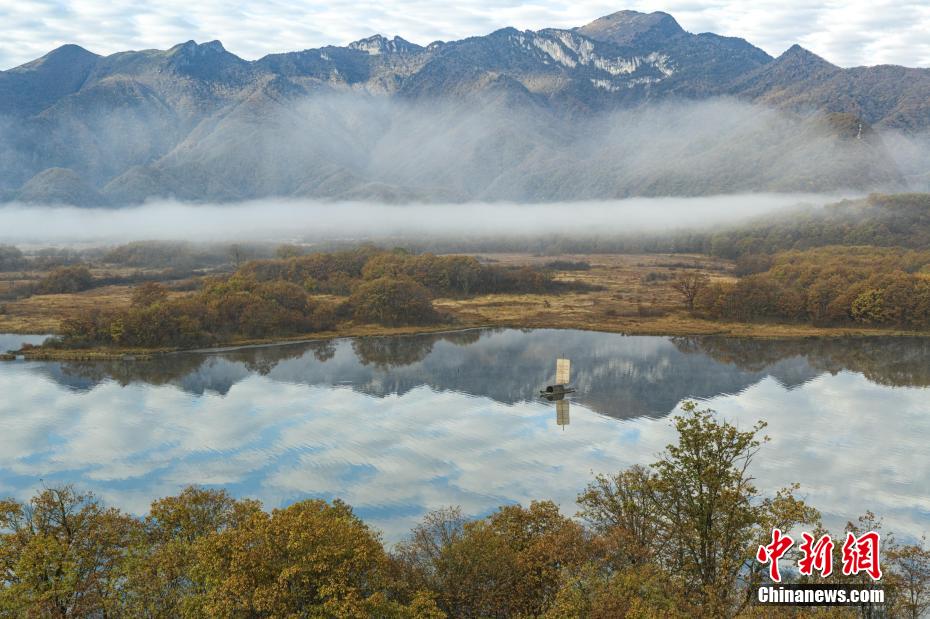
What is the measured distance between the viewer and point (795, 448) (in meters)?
57.2

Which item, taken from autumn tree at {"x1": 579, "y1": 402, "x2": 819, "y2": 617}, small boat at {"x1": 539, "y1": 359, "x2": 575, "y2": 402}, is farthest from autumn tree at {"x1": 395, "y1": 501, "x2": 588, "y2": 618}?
small boat at {"x1": 539, "y1": 359, "x2": 575, "y2": 402}

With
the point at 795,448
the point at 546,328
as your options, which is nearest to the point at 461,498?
the point at 795,448

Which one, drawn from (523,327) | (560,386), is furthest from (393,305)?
(560,386)

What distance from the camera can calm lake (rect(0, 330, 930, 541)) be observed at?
49781 mm

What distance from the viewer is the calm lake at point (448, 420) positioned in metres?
49.8

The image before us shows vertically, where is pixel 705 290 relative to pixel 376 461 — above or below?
above

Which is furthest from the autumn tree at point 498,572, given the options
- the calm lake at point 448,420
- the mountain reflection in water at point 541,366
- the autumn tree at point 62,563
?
the mountain reflection in water at point 541,366

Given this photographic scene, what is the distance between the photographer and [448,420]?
65375mm

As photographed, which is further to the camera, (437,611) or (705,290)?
(705,290)

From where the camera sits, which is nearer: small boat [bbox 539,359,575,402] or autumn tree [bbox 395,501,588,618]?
autumn tree [bbox 395,501,588,618]

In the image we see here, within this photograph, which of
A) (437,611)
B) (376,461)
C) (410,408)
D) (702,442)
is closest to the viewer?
(437,611)

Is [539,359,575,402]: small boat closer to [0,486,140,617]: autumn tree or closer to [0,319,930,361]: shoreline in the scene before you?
[0,319,930,361]: shoreline

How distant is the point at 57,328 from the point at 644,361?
8802 centimetres

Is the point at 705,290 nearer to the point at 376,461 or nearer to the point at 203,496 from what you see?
the point at 376,461
